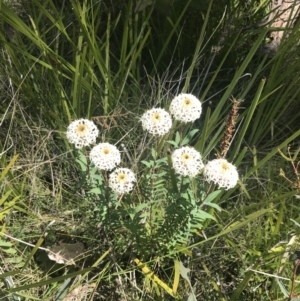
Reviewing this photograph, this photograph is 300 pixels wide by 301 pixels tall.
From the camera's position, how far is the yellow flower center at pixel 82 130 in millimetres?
771

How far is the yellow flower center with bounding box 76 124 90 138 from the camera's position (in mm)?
771

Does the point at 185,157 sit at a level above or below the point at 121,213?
above

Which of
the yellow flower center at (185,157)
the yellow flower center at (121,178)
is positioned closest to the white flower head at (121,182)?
the yellow flower center at (121,178)

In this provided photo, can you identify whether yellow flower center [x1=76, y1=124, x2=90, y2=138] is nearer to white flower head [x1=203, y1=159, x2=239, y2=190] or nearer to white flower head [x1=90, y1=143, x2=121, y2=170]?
white flower head [x1=90, y1=143, x2=121, y2=170]

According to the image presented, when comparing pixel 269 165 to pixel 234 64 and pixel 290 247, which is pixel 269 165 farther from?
pixel 234 64

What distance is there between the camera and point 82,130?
2.54 feet

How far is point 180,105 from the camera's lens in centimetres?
78

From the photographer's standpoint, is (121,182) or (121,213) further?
(121,213)

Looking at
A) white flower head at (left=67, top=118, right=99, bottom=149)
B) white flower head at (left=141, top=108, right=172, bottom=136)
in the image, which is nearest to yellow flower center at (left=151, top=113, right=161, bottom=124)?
white flower head at (left=141, top=108, right=172, bottom=136)

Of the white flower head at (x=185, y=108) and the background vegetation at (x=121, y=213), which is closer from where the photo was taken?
the white flower head at (x=185, y=108)

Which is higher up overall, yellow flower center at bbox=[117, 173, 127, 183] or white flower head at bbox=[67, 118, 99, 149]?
white flower head at bbox=[67, 118, 99, 149]

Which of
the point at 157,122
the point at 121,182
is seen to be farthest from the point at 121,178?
the point at 157,122

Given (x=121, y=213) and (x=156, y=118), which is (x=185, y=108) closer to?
(x=156, y=118)

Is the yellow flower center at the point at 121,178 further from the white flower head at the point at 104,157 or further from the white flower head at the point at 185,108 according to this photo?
the white flower head at the point at 185,108
